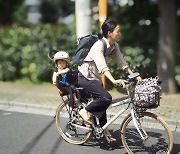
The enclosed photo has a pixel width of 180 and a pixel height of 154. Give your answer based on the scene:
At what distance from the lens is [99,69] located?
404 cm

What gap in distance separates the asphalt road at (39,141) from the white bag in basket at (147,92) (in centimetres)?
107

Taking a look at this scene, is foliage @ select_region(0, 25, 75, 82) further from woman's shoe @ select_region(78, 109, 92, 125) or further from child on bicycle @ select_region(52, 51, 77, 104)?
woman's shoe @ select_region(78, 109, 92, 125)

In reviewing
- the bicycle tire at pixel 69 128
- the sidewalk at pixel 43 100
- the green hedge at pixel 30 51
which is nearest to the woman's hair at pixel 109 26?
the bicycle tire at pixel 69 128

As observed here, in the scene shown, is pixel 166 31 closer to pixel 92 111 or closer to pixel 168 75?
pixel 168 75

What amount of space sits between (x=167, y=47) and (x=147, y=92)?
5759 millimetres

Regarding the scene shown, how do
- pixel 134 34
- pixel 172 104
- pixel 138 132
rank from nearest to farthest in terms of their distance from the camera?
pixel 138 132
pixel 172 104
pixel 134 34

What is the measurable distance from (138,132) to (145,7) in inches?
384

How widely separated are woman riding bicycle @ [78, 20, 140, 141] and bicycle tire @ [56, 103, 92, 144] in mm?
306

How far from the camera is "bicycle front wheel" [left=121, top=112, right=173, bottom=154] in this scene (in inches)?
159

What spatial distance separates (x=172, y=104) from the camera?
24.2ft

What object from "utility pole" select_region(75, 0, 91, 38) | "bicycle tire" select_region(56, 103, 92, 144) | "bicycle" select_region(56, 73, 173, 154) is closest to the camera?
"bicycle" select_region(56, 73, 173, 154)

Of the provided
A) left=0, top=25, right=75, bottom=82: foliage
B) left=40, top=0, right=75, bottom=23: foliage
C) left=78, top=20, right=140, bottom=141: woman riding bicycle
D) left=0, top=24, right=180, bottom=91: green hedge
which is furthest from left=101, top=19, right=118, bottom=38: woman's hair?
left=40, top=0, right=75, bottom=23: foliage

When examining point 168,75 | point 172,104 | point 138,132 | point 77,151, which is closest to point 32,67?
point 168,75

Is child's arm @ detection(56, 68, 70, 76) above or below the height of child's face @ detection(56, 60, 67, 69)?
below
